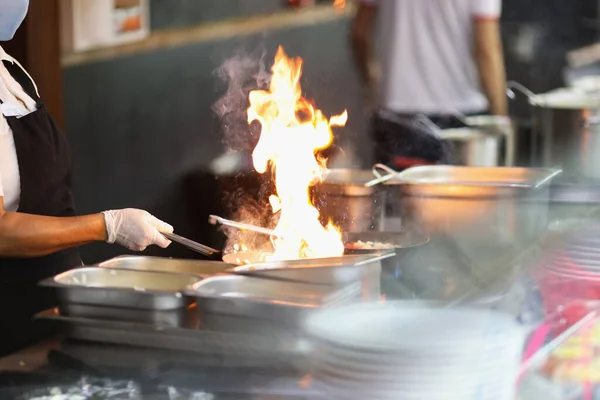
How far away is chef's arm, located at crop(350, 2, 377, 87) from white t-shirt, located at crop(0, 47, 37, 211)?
2.03 metres

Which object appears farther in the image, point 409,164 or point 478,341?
point 409,164

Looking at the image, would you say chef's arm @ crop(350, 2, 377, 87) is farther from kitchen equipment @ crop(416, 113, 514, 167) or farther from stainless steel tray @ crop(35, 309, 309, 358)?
stainless steel tray @ crop(35, 309, 309, 358)

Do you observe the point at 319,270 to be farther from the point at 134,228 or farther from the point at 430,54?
the point at 430,54

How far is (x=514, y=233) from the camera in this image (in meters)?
2.28

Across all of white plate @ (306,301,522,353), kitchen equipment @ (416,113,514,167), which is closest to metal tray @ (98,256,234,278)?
white plate @ (306,301,522,353)

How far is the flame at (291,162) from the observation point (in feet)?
6.92

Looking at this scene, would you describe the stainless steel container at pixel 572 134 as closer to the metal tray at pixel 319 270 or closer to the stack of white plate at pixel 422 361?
Answer: the metal tray at pixel 319 270

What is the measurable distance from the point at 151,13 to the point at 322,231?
2.66 meters

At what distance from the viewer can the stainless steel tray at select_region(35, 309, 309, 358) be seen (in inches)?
58.4

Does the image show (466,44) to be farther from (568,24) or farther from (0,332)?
(0,332)

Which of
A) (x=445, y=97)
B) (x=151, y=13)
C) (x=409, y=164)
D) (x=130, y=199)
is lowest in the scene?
(x=130, y=199)

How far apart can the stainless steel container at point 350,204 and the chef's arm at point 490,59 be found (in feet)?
5.36

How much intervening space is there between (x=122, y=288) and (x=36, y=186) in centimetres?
95

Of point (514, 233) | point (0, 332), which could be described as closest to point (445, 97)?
point (514, 233)
